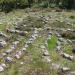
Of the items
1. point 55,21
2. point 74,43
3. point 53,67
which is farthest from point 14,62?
point 55,21

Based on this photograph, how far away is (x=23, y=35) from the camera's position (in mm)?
24984

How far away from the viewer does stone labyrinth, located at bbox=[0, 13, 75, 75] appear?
56.9 ft

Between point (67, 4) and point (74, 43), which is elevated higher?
point (74, 43)

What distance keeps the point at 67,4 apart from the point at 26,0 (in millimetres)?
10726

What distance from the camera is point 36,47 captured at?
2066cm

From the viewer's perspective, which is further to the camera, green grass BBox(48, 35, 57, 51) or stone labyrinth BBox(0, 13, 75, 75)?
green grass BBox(48, 35, 57, 51)

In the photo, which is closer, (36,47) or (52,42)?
(36,47)

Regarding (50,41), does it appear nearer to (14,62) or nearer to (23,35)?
(23,35)

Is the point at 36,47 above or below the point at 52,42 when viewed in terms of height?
above

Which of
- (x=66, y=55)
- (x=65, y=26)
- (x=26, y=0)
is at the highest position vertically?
(x=66, y=55)

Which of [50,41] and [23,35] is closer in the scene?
[50,41]

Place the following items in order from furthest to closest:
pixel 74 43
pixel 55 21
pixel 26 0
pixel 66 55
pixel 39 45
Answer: pixel 26 0 → pixel 55 21 → pixel 74 43 → pixel 39 45 → pixel 66 55

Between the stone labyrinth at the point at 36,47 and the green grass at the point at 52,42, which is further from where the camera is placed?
the green grass at the point at 52,42

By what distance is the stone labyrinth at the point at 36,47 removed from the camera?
17328 mm
